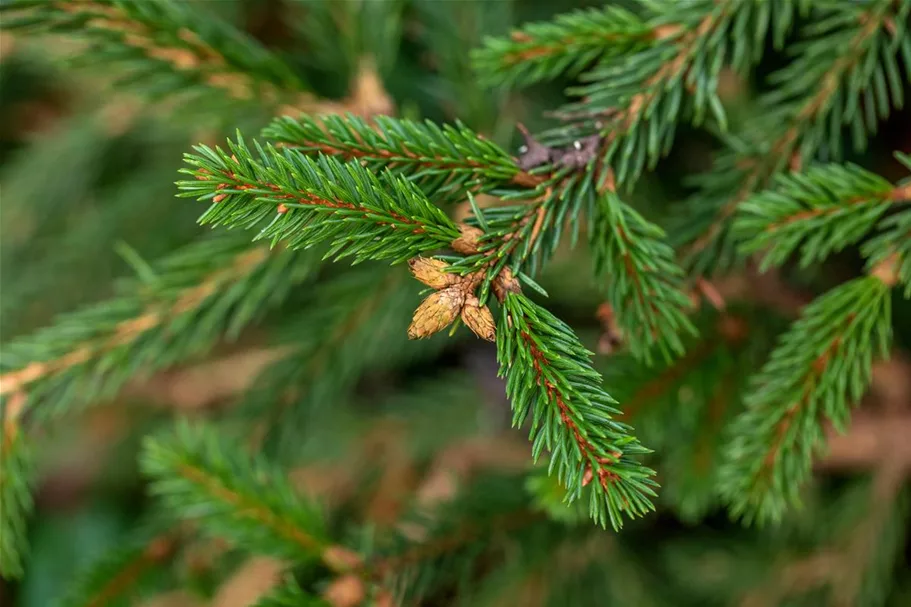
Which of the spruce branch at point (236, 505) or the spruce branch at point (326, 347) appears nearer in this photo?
the spruce branch at point (236, 505)

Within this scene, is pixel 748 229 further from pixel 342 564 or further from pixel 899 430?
pixel 899 430

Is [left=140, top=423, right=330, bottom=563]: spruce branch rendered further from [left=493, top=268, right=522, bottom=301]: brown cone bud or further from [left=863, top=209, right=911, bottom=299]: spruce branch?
[left=863, top=209, right=911, bottom=299]: spruce branch

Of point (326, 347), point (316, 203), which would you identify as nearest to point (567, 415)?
point (316, 203)

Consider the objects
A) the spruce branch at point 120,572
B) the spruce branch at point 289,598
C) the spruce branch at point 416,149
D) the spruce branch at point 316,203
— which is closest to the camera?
the spruce branch at point 316,203

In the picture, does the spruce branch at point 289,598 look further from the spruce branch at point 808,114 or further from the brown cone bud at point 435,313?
the spruce branch at point 808,114

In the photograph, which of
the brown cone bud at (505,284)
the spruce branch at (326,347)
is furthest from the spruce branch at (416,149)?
the spruce branch at (326,347)

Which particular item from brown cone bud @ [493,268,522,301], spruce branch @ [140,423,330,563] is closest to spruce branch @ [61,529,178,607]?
spruce branch @ [140,423,330,563]

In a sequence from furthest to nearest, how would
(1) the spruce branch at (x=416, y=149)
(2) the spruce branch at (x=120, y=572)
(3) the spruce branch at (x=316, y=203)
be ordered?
(2) the spruce branch at (x=120, y=572) < (1) the spruce branch at (x=416, y=149) < (3) the spruce branch at (x=316, y=203)
